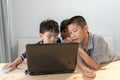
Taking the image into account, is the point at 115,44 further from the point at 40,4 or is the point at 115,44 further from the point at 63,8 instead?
the point at 40,4

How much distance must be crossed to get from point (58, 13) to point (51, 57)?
66.7 inches

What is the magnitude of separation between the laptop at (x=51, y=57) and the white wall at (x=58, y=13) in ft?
5.26

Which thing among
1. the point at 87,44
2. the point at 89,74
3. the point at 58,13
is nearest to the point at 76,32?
the point at 87,44

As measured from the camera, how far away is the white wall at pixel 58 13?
289cm

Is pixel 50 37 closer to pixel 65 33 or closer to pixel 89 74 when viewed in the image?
pixel 65 33

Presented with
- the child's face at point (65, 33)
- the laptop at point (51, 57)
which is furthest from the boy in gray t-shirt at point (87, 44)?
the laptop at point (51, 57)

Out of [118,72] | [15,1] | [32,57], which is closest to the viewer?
[32,57]

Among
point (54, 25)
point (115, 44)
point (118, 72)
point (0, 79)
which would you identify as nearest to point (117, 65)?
point (118, 72)

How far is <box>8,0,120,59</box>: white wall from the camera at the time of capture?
2890 millimetres

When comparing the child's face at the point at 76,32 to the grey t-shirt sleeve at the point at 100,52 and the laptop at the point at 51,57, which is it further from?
the laptop at the point at 51,57

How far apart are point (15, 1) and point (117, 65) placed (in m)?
1.75

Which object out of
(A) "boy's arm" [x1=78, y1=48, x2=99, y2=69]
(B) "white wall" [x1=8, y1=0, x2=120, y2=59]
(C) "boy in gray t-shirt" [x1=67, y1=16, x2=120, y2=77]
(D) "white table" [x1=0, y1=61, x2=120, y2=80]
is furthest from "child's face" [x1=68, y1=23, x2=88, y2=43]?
(B) "white wall" [x1=8, y1=0, x2=120, y2=59]

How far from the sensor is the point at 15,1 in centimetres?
285

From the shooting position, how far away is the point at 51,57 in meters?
1.30
